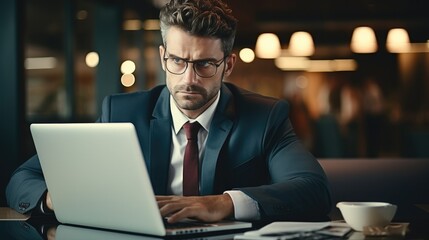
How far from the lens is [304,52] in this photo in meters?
10.2

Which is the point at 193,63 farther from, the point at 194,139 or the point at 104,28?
the point at 104,28

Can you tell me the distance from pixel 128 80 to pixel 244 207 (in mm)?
8656

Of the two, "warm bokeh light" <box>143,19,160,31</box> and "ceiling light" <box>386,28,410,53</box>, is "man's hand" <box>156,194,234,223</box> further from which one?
"warm bokeh light" <box>143,19,160,31</box>

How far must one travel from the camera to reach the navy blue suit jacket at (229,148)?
2455 millimetres

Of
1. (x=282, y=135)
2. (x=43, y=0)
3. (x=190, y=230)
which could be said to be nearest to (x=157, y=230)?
(x=190, y=230)

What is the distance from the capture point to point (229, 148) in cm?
262

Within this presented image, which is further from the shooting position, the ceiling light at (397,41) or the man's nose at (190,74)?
the ceiling light at (397,41)

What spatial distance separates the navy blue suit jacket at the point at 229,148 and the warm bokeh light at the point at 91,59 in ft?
23.2

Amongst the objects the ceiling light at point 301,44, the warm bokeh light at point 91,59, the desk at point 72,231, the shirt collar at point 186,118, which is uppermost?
the ceiling light at point 301,44

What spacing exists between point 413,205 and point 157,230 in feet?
3.85

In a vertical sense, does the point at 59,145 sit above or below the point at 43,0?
below

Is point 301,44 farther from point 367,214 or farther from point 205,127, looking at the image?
point 367,214

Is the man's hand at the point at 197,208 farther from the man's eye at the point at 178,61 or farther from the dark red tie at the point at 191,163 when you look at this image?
the man's eye at the point at 178,61

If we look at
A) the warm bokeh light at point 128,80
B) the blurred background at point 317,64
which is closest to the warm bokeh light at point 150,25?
the blurred background at point 317,64
